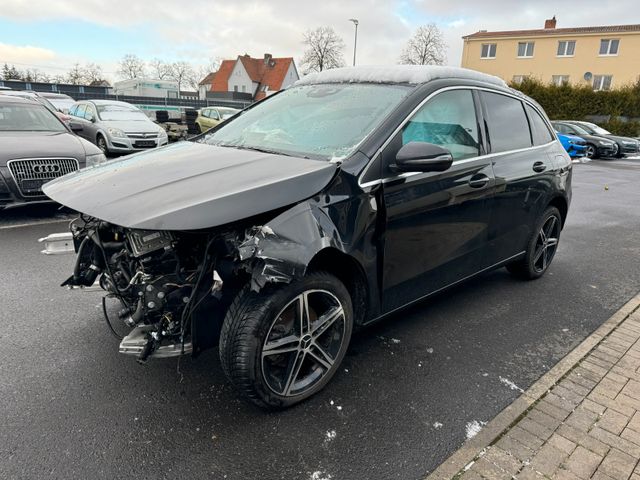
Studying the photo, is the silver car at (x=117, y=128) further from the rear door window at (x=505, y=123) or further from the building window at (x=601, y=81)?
the building window at (x=601, y=81)

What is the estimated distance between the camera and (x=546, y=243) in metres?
4.87

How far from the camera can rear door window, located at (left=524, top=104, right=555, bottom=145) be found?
4.47 metres

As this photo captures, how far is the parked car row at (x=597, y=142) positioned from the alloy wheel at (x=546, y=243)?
17333 mm

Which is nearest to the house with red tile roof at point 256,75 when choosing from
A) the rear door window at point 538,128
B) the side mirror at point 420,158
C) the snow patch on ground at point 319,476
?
the rear door window at point 538,128

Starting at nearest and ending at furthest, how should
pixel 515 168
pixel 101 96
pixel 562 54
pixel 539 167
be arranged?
pixel 515 168, pixel 539 167, pixel 101 96, pixel 562 54

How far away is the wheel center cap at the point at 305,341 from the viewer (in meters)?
2.64

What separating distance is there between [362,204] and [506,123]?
6.77 feet

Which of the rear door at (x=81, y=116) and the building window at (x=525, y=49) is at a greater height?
the building window at (x=525, y=49)

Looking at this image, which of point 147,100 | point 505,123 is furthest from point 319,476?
point 147,100

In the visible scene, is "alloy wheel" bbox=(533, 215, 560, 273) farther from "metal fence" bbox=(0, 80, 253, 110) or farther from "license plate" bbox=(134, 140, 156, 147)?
"metal fence" bbox=(0, 80, 253, 110)

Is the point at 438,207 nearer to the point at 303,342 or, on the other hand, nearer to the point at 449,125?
the point at 449,125

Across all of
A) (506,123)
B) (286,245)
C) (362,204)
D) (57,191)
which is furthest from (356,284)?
(506,123)

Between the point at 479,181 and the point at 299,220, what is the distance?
174 cm

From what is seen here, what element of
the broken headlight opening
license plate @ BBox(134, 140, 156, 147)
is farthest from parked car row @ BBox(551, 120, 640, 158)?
the broken headlight opening
